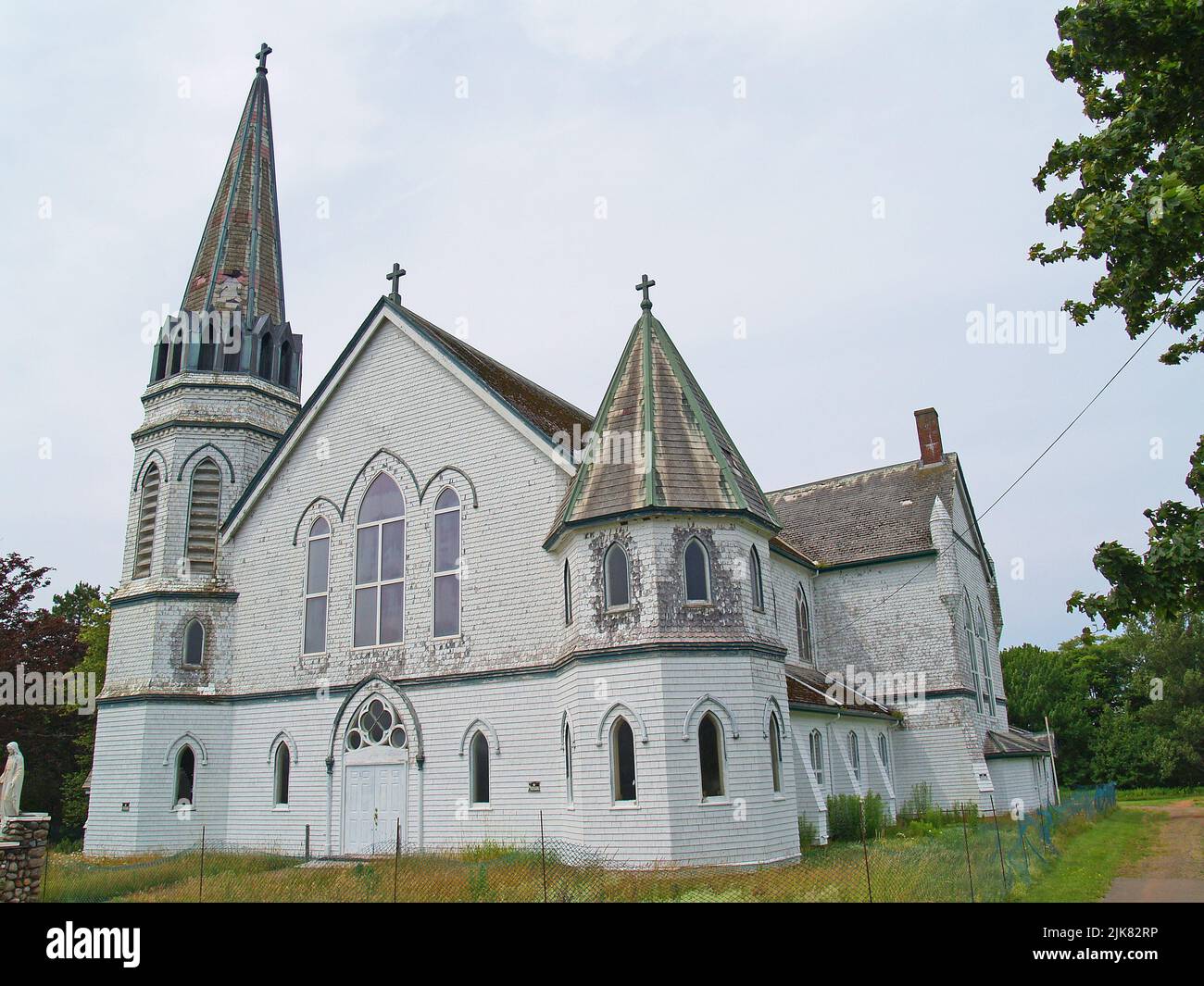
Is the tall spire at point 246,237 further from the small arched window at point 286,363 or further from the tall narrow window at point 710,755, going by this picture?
the tall narrow window at point 710,755

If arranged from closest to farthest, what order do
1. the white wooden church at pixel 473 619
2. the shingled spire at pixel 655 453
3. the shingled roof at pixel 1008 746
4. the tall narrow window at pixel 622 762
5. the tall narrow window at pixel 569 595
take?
the tall narrow window at pixel 622 762 → the white wooden church at pixel 473 619 → the shingled spire at pixel 655 453 → the tall narrow window at pixel 569 595 → the shingled roof at pixel 1008 746

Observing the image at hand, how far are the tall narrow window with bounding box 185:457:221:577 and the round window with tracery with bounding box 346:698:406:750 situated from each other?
6.62 m

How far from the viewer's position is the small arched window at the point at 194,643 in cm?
2500

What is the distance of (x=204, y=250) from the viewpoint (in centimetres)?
2950

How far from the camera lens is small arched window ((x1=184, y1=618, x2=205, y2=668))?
2500 cm

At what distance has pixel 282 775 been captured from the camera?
23.9 meters

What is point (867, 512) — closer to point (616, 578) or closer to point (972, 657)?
point (972, 657)

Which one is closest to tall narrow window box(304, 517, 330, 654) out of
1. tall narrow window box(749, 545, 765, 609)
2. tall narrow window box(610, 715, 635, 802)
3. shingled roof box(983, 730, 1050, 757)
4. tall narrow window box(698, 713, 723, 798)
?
tall narrow window box(610, 715, 635, 802)

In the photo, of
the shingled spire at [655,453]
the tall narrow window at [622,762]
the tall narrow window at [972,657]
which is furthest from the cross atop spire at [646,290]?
the tall narrow window at [972,657]

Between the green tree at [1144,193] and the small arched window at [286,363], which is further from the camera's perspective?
the small arched window at [286,363]

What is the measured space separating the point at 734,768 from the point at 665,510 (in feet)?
16.6

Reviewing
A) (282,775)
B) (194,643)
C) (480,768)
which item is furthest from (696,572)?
(194,643)

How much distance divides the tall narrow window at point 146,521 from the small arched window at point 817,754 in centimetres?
1810
